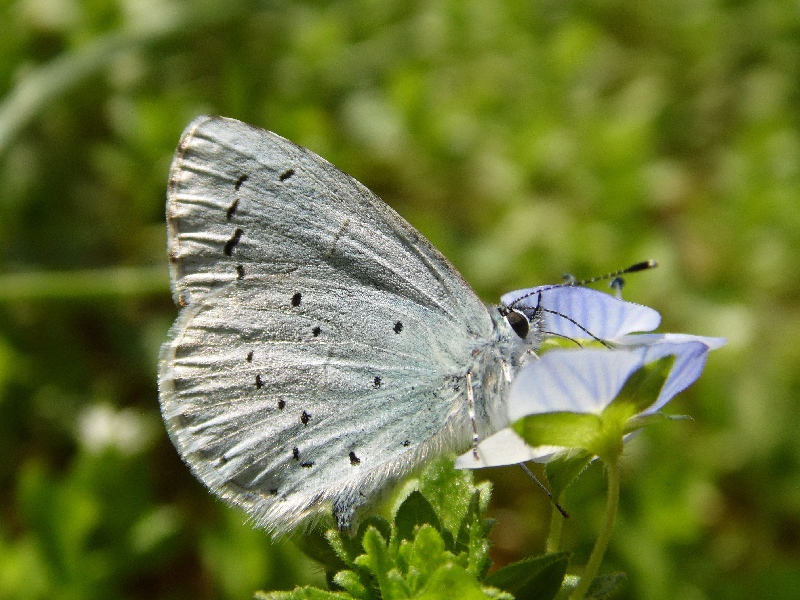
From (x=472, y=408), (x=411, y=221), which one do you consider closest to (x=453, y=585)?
(x=472, y=408)

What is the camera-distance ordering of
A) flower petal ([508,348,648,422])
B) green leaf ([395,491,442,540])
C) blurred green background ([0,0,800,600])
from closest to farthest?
flower petal ([508,348,648,422]), green leaf ([395,491,442,540]), blurred green background ([0,0,800,600])

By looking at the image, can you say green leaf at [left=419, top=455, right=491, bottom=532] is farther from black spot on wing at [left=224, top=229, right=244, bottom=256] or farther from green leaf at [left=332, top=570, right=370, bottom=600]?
black spot on wing at [left=224, top=229, right=244, bottom=256]

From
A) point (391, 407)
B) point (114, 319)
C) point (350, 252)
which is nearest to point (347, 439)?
point (391, 407)

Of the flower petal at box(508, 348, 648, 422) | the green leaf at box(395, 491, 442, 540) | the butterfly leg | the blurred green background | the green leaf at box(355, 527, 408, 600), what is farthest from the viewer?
the blurred green background

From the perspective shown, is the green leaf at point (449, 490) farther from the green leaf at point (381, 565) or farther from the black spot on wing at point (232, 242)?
the black spot on wing at point (232, 242)

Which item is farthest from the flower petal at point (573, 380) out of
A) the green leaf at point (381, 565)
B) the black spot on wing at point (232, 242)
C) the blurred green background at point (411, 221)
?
the blurred green background at point (411, 221)

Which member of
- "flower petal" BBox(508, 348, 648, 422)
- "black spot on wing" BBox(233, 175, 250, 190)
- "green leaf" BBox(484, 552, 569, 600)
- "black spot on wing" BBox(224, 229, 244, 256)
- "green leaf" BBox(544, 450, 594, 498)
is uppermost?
"black spot on wing" BBox(233, 175, 250, 190)

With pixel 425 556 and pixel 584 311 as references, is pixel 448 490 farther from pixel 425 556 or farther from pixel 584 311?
pixel 584 311

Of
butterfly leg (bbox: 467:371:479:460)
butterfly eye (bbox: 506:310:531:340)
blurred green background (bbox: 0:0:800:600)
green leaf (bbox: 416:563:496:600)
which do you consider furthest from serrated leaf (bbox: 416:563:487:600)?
blurred green background (bbox: 0:0:800:600)
